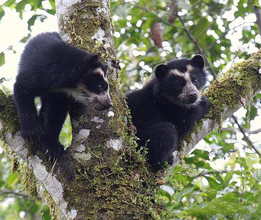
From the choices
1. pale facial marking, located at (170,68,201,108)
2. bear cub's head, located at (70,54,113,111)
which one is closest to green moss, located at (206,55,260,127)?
pale facial marking, located at (170,68,201,108)

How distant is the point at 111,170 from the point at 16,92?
1292 millimetres

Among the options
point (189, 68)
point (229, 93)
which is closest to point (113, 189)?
point (229, 93)

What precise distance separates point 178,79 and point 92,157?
2442 millimetres

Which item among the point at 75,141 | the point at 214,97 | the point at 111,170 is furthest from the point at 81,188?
the point at 214,97

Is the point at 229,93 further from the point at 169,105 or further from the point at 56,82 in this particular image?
the point at 56,82

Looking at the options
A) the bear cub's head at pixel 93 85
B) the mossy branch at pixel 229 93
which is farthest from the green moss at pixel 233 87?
the bear cub's head at pixel 93 85

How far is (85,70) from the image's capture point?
13.3 ft

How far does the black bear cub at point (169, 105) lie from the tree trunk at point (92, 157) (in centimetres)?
20

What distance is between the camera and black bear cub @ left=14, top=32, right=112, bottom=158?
3.84m

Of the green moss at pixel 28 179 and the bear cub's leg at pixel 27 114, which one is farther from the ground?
the bear cub's leg at pixel 27 114

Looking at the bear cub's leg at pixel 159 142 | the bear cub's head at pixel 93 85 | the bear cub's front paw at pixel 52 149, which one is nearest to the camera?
the bear cub's front paw at pixel 52 149

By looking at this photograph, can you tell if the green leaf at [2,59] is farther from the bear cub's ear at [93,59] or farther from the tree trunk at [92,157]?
the bear cub's ear at [93,59]

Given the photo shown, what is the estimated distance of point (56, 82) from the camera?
402 cm

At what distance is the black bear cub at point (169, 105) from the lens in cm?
445
